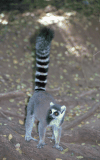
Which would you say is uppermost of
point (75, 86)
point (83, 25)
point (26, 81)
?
point (83, 25)

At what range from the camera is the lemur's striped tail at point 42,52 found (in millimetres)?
4602

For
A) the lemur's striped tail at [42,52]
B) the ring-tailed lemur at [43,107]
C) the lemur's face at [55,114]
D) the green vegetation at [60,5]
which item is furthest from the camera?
the green vegetation at [60,5]

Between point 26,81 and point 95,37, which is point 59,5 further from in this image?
point 26,81

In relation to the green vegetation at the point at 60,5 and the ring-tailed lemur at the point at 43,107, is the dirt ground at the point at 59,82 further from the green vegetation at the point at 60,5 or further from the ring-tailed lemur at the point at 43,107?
the green vegetation at the point at 60,5

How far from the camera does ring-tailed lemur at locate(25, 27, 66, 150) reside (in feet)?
13.4

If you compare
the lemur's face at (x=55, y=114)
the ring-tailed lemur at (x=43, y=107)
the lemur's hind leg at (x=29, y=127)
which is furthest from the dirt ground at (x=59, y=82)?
the lemur's face at (x=55, y=114)

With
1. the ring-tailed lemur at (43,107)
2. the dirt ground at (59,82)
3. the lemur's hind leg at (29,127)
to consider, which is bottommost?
the dirt ground at (59,82)

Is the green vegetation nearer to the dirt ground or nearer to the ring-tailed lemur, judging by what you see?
the dirt ground

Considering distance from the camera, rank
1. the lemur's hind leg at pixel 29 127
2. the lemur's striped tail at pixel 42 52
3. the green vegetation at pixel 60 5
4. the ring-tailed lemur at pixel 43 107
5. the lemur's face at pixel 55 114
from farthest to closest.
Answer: the green vegetation at pixel 60 5
the lemur's striped tail at pixel 42 52
the lemur's hind leg at pixel 29 127
the ring-tailed lemur at pixel 43 107
the lemur's face at pixel 55 114

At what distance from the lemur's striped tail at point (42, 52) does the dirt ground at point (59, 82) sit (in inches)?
52.3

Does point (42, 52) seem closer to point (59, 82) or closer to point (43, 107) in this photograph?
point (43, 107)

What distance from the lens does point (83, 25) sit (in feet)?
41.6

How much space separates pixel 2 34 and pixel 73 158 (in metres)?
8.84

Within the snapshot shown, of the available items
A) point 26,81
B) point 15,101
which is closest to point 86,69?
point 26,81
